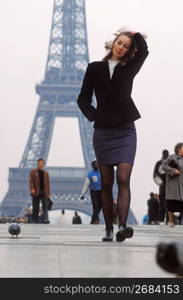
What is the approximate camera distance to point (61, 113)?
6838 centimetres

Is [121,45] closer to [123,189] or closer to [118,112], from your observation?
[118,112]

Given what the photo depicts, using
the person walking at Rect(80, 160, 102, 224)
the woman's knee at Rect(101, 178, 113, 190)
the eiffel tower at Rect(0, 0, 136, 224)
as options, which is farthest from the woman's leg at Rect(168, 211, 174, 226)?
the eiffel tower at Rect(0, 0, 136, 224)

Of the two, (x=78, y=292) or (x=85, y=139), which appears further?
(x=85, y=139)

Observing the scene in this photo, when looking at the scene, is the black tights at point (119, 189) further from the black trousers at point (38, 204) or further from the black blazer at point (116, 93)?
the black trousers at point (38, 204)

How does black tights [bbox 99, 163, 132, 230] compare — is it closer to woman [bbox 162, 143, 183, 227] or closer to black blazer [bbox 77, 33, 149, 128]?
black blazer [bbox 77, 33, 149, 128]

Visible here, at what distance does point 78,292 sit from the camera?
244 cm

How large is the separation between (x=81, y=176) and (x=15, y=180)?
18.0 ft

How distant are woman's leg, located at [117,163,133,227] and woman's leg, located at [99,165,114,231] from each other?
94 millimetres

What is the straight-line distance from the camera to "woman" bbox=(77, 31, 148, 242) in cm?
671

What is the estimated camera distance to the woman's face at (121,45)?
6699mm

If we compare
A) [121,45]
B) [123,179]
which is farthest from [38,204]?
[121,45]

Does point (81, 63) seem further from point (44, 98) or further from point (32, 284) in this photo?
point (32, 284)

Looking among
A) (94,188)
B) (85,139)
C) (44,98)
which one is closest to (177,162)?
(94,188)

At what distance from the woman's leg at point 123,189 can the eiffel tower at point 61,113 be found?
176 ft
